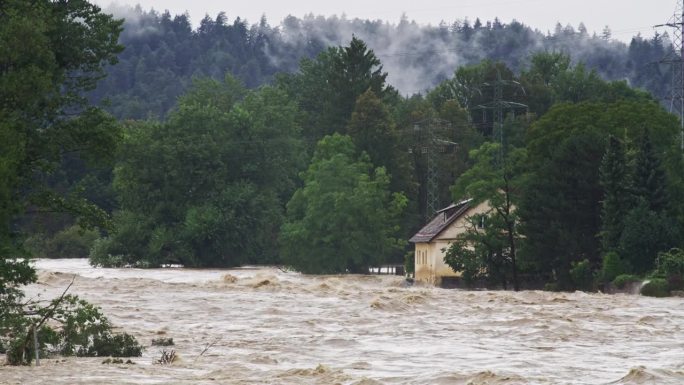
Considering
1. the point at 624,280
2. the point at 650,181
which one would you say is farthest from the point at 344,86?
the point at 624,280

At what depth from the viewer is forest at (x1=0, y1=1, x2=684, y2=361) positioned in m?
32.0

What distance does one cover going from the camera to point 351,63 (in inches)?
5453

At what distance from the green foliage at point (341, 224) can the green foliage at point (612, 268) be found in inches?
1592

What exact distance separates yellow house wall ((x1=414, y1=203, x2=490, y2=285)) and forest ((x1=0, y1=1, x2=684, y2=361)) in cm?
262

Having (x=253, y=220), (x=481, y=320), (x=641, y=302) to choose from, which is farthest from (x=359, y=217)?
(x=481, y=320)

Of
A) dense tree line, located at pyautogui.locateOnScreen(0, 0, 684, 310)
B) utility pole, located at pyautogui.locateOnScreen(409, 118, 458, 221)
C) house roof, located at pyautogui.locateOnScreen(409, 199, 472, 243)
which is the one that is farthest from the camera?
utility pole, located at pyautogui.locateOnScreen(409, 118, 458, 221)

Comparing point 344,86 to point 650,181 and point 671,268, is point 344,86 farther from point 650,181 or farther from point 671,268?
point 671,268

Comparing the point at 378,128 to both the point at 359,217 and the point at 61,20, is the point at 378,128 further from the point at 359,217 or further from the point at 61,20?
the point at 61,20

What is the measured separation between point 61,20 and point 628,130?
5356cm

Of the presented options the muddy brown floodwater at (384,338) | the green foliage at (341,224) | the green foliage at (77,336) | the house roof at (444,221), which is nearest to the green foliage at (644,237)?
the muddy brown floodwater at (384,338)

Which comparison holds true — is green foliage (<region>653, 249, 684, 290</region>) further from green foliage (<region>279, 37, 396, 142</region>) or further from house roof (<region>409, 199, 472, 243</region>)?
green foliage (<region>279, 37, 396, 142</region>)

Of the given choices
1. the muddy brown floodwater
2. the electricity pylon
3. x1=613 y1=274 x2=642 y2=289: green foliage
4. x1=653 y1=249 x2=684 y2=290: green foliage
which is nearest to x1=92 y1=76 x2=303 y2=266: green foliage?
the electricity pylon

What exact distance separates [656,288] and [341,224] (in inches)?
1931

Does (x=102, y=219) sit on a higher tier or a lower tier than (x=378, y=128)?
lower
